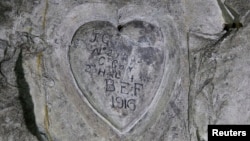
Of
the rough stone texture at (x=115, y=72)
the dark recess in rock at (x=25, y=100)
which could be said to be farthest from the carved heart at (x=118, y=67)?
the dark recess in rock at (x=25, y=100)

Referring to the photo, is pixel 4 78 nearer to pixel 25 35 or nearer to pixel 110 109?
pixel 25 35

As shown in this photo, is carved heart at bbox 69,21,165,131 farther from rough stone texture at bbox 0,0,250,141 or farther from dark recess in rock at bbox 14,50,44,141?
dark recess in rock at bbox 14,50,44,141

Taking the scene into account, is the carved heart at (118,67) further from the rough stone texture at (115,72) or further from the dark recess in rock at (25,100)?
the dark recess in rock at (25,100)

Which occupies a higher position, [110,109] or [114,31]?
[114,31]

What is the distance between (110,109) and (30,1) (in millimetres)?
380

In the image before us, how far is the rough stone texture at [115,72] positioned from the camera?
1.85m

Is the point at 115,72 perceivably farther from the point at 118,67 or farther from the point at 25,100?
the point at 25,100

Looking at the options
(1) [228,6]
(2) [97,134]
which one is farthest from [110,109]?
(1) [228,6]

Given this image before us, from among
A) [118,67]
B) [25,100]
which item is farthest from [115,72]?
[25,100]

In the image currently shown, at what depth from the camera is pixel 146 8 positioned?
6.57 ft

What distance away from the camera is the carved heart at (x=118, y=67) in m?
1.88

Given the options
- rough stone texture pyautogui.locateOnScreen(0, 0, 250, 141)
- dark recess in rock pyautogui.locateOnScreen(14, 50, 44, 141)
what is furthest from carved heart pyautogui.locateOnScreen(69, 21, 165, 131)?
dark recess in rock pyautogui.locateOnScreen(14, 50, 44, 141)

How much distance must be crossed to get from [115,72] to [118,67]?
0.06 ft

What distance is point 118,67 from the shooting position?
1.91 meters
